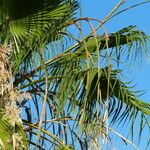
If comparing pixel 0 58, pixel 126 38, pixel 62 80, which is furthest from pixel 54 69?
pixel 0 58

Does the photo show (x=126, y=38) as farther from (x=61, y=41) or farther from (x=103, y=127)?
(x=103, y=127)

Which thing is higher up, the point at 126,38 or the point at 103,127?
the point at 126,38

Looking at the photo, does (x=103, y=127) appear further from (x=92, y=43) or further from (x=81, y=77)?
(x=92, y=43)

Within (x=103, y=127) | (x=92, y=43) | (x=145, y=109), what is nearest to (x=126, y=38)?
(x=92, y=43)

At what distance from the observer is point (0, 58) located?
4383 millimetres

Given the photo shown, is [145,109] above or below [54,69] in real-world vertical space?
below

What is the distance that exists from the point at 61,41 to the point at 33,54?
0.65m

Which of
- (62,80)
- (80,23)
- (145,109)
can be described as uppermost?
(80,23)

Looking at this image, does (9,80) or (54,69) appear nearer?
(9,80)

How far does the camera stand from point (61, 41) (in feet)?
18.7

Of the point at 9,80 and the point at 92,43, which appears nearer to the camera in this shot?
the point at 9,80

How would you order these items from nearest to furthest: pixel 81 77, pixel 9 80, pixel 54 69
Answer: pixel 9 80 → pixel 81 77 → pixel 54 69

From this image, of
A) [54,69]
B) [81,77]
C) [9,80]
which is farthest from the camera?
[54,69]

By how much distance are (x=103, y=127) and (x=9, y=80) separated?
0.82 m
